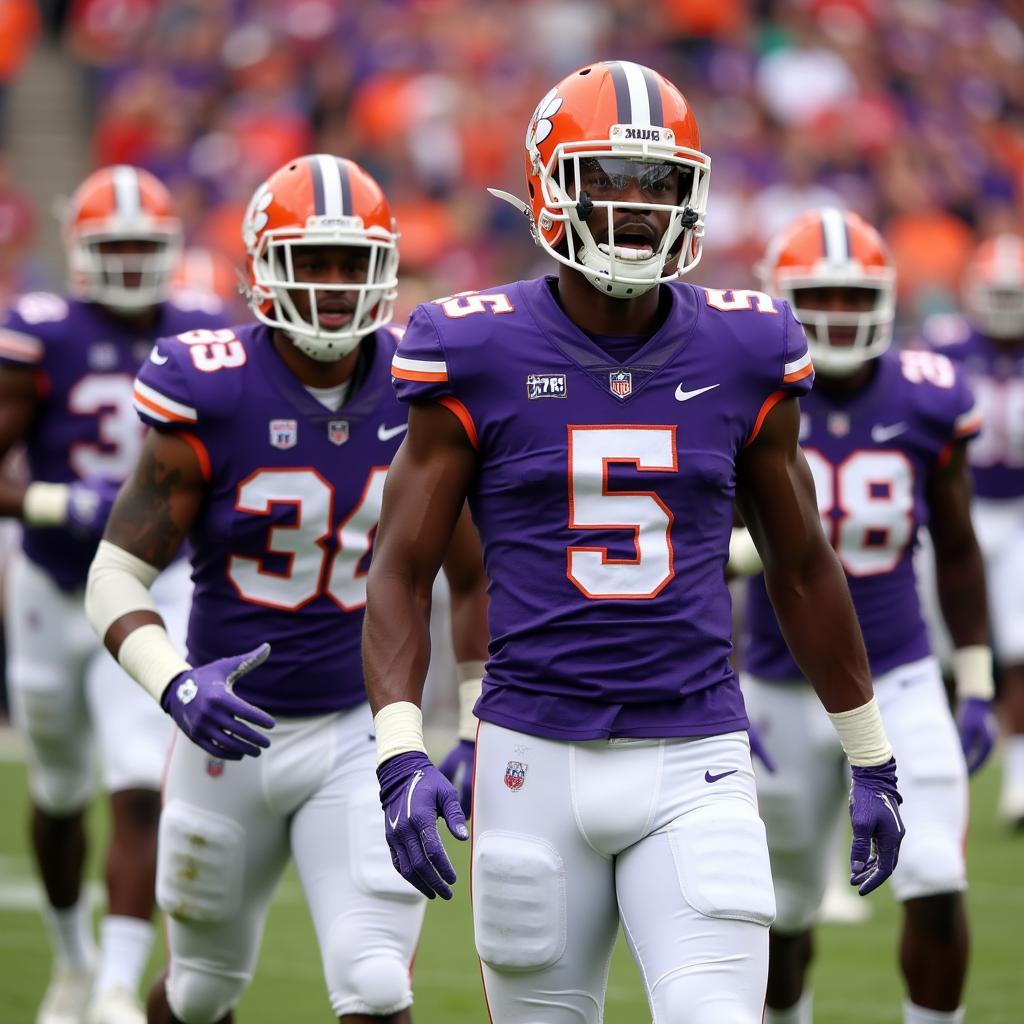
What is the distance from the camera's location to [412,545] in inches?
132

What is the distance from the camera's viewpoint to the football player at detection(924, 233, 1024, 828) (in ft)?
26.8

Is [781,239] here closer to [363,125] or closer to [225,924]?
[225,924]

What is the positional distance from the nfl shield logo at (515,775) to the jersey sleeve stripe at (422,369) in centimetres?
64

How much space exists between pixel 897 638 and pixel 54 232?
949 cm

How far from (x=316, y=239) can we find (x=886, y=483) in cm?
155

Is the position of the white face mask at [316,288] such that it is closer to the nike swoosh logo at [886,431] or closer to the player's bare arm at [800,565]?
the player's bare arm at [800,565]

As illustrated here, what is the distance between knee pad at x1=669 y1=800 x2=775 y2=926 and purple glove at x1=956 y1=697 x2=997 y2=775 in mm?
1852

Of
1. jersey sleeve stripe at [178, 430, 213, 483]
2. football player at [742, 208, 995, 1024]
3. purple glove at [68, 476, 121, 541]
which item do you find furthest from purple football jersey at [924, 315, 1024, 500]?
jersey sleeve stripe at [178, 430, 213, 483]

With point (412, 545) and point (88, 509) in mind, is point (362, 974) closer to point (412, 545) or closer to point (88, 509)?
point (412, 545)

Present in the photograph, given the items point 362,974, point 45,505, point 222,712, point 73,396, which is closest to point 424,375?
point 222,712

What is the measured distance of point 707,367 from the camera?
3348 millimetres

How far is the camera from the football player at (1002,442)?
817cm

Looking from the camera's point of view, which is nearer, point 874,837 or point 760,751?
point 874,837

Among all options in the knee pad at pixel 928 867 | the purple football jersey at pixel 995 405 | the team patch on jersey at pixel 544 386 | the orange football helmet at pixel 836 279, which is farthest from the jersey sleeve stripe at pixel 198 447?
the purple football jersey at pixel 995 405
